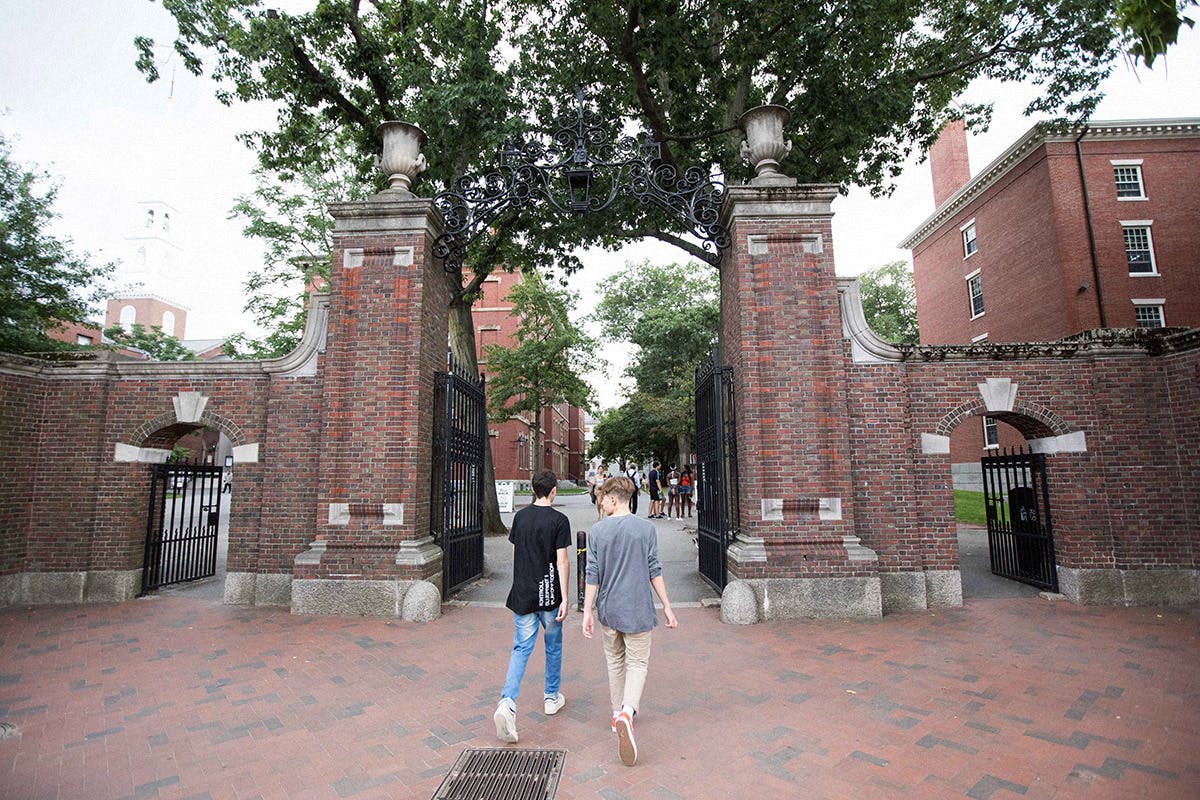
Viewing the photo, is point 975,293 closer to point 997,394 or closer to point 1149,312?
point 1149,312

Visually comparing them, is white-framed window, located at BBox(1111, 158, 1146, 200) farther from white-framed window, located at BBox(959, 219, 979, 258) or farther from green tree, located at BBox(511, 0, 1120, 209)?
green tree, located at BBox(511, 0, 1120, 209)

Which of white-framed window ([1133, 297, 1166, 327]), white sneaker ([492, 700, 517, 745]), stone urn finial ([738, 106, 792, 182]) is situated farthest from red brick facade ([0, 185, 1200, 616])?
white-framed window ([1133, 297, 1166, 327])

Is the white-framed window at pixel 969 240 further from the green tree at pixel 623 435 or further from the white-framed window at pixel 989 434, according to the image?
the green tree at pixel 623 435

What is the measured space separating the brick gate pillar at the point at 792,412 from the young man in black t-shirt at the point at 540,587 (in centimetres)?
338

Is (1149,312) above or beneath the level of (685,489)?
above

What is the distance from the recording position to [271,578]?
25.2ft

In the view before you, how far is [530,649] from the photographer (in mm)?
4020

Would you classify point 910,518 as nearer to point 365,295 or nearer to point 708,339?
point 365,295

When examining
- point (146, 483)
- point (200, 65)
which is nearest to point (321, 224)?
point (200, 65)

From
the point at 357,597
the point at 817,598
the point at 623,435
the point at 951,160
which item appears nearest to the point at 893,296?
the point at 951,160

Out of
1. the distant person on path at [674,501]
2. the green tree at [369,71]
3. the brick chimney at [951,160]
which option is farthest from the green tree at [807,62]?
the brick chimney at [951,160]

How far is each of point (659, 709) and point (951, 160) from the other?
32.8m

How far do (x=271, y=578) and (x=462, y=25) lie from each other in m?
9.42

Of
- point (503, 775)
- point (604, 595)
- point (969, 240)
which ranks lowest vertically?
point (503, 775)
